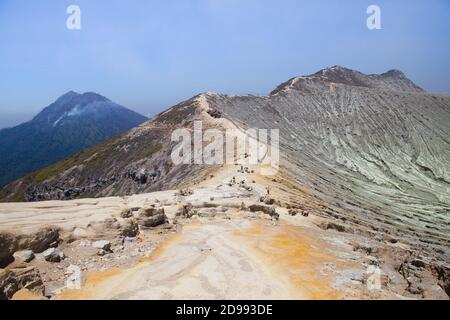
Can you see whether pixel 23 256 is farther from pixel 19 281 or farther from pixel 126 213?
pixel 126 213

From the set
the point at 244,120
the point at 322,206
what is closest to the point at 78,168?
the point at 244,120

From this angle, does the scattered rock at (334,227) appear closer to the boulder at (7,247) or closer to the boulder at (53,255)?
the boulder at (53,255)

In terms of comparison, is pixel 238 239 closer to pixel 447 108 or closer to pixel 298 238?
pixel 298 238

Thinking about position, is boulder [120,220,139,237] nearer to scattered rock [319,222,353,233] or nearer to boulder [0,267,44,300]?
boulder [0,267,44,300]


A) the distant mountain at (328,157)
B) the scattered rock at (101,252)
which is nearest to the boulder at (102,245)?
the scattered rock at (101,252)

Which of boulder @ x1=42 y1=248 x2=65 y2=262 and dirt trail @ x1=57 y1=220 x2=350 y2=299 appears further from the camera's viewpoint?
boulder @ x1=42 y1=248 x2=65 y2=262

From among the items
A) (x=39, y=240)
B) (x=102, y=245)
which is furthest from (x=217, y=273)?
(x=39, y=240)

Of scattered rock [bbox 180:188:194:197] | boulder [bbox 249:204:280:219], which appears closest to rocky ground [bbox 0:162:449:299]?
boulder [bbox 249:204:280:219]

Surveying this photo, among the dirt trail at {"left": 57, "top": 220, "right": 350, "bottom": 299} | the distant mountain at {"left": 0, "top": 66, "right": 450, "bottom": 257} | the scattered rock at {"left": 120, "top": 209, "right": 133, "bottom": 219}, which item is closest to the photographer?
the dirt trail at {"left": 57, "top": 220, "right": 350, "bottom": 299}
